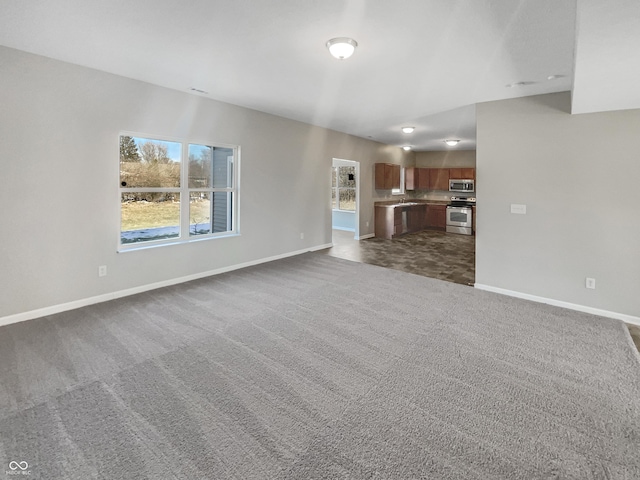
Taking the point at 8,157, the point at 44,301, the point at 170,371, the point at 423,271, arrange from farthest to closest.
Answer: the point at 423,271 → the point at 44,301 → the point at 8,157 → the point at 170,371

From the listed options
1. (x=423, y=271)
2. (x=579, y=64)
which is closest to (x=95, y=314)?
(x=423, y=271)

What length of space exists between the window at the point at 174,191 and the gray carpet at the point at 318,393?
1.18 meters

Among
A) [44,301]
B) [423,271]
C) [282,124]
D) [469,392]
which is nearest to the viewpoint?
[469,392]

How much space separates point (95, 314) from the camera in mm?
3457

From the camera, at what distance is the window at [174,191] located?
13.6 feet

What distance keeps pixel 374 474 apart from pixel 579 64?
10.5ft

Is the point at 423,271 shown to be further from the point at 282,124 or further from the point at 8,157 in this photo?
the point at 8,157

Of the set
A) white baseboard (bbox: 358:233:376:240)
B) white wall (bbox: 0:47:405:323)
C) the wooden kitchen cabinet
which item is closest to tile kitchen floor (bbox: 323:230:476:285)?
white baseboard (bbox: 358:233:376:240)

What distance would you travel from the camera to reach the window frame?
13.4 feet

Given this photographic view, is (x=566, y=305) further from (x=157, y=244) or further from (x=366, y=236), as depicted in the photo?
(x=157, y=244)

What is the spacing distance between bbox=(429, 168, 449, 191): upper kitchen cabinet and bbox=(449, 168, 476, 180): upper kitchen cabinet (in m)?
0.16

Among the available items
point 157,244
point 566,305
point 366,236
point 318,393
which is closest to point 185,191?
point 157,244

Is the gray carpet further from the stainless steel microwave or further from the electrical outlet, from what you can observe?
the stainless steel microwave

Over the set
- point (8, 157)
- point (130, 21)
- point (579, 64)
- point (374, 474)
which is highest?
point (130, 21)
